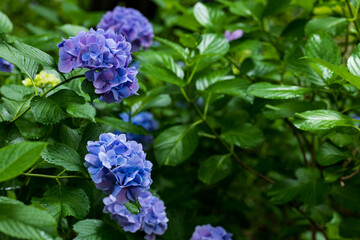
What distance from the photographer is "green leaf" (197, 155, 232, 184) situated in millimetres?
1482

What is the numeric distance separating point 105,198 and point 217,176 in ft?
1.71

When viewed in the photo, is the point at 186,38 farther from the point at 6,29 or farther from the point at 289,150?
the point at 289,150

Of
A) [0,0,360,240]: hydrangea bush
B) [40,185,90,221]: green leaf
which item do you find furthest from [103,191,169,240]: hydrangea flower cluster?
[40,185,90,221]: green leaf

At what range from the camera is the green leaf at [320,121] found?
39.4 inches

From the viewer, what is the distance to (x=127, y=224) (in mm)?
1101

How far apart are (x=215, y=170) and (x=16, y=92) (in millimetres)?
742

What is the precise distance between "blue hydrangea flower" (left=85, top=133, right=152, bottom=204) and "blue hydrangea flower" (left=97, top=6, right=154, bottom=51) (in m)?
0.78

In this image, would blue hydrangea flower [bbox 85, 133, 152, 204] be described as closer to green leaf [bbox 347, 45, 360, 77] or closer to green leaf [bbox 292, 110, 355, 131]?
green leaf [bbox 292, 110, 355, 131]

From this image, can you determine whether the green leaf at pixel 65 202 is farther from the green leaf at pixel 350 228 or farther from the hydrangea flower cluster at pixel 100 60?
the green leaf at pixel 350 228

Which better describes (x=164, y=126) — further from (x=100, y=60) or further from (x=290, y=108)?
→ (x=100, y=60)

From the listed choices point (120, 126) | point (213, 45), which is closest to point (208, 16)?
point (213, 45)

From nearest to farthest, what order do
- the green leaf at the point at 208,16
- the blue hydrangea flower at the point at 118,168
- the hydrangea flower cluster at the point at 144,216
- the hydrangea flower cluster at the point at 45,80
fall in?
the blue hydrangea flower at the point at 118,168 < the hydrangea flower cluster at the point at 144,216 < the hydrangea flower cluster at the point at 45,80 < the green leaf at the point at 208,16

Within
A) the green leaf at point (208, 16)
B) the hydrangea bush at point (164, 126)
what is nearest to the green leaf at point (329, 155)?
the hydrangea bush at point (164, 126)

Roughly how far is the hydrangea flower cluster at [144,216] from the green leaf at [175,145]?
0.20m
